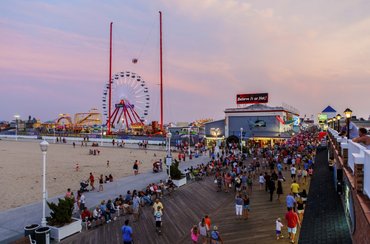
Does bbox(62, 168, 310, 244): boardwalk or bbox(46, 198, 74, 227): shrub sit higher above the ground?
bbox(46, 198, 74, 227): shrub

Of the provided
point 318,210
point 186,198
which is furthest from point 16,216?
point 318,210

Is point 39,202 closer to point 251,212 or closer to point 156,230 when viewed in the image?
point 156,230

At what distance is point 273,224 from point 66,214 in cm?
870

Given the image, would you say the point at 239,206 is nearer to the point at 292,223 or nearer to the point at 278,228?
the point at 278,228

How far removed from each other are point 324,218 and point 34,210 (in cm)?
1399

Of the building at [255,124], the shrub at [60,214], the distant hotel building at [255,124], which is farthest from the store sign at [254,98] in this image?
the shrub at [60,214]

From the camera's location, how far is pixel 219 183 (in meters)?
19.3

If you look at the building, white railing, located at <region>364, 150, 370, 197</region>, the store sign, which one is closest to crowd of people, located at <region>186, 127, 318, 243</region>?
white railing, located at <region>364, 150, 370, 197</region>

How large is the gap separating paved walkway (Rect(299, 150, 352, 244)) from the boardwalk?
1.11 metres

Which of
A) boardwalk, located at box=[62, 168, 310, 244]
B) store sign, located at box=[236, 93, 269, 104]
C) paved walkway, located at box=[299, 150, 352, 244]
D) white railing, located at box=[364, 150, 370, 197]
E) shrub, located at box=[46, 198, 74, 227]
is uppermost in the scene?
store sign, located at box=[236, 93, 269, 104]

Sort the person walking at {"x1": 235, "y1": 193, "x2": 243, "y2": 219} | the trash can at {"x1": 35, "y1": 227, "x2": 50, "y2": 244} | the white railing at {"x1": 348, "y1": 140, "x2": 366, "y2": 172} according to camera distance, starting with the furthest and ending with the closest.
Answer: the person walking at {"x1": 235, "y1": 193, "x2": 243, "y2": 219} < the trash can at {"x1": 35, "y1": 227, "x2": 50, "y2": 244} < the white railing at {"x1": 348, "y1": 140, "x2": 366, "y2": 172}

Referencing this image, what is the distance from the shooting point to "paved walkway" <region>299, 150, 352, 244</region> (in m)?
11.0

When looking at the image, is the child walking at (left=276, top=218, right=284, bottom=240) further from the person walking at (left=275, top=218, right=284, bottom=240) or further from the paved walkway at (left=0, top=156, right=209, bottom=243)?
the paved walkway at (left=0, top=156, right=209, bottom=243)

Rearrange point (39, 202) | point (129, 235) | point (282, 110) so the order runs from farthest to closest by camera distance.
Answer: point (282, 110)
point (39, 202)
point (129, 235)
